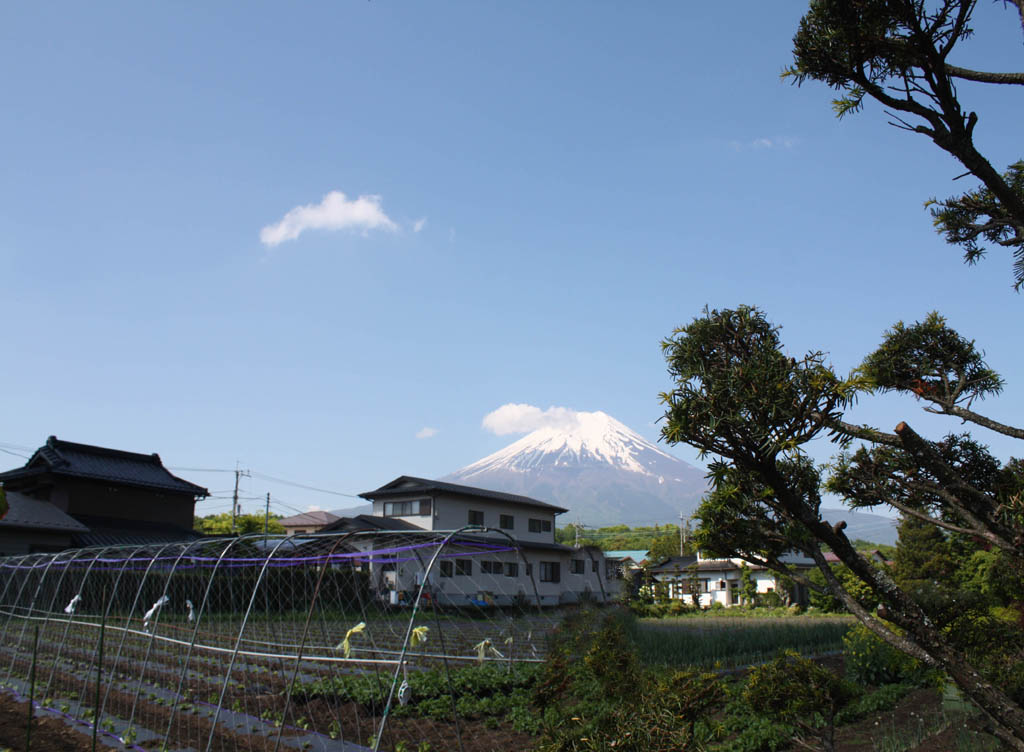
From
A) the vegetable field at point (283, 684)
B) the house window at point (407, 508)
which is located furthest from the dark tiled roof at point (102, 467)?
the vegetable field at point (283, 684)

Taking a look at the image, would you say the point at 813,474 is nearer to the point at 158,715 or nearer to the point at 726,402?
the point at 726,402

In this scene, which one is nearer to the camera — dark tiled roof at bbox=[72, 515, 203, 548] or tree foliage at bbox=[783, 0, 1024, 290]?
tree foliage at bbox=[783, 0, 1024, 290]

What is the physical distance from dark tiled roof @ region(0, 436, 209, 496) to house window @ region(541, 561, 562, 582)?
16.4m

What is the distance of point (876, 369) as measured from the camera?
5887 mm

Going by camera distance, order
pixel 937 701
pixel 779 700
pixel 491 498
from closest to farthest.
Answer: pixel 779 700 → pixel 937 701 → pixel 491 498

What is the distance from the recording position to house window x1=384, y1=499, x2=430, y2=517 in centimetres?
3015

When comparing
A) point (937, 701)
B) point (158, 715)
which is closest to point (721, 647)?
point (937, 701)

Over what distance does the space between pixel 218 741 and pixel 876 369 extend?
7.94 metres

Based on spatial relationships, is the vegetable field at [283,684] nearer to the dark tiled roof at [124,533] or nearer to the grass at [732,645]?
the grass at [732,645]

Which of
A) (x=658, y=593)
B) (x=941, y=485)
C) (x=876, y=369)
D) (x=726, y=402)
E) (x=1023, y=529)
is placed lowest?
(x=658, y=593)

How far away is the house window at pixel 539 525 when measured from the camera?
115 ft

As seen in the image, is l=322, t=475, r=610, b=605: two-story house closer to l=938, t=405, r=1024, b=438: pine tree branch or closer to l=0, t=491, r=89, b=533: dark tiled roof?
l=0, t=491, r=89, b=533: dark tiled roof

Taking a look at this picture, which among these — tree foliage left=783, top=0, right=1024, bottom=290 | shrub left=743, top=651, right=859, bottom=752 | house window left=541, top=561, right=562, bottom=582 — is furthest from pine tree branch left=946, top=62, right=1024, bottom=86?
house window left=541, top=561, right=562, bottom=582

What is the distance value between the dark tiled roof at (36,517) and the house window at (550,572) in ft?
65.5
